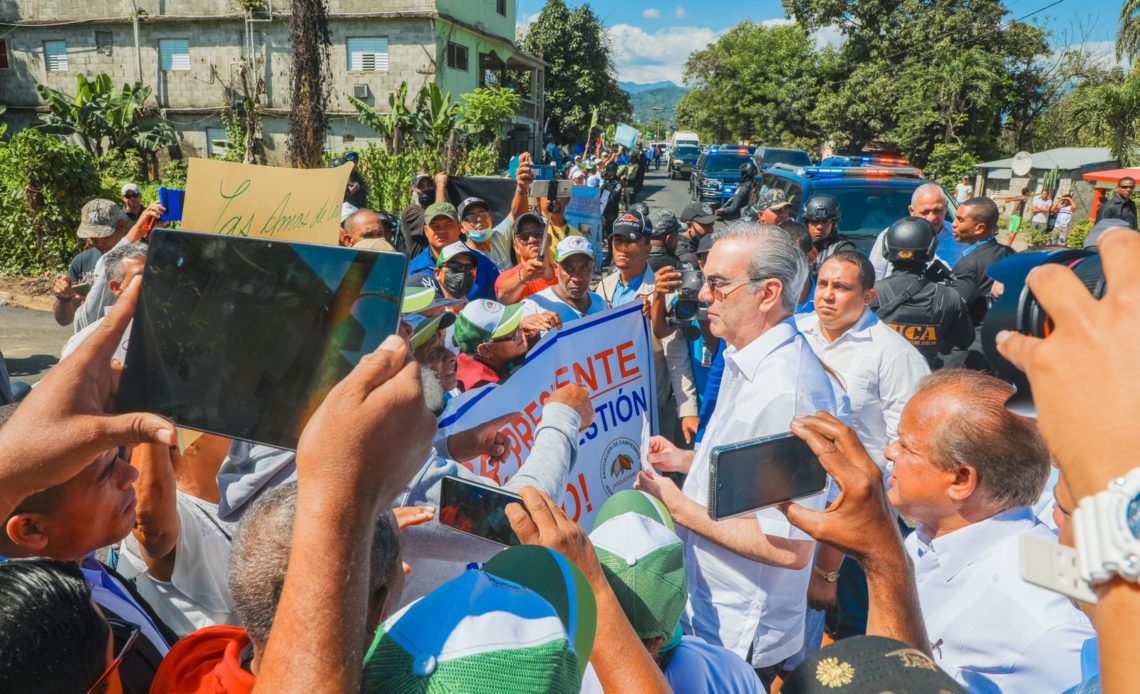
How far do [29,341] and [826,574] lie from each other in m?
9.59

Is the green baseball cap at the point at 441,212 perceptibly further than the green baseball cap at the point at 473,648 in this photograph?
Yes

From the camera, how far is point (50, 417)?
1.37 m

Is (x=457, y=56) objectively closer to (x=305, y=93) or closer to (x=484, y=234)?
(x=305, y=93)

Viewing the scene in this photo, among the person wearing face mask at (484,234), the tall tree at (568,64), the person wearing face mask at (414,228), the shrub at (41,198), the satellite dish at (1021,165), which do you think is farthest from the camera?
the tall tree at (568,64)

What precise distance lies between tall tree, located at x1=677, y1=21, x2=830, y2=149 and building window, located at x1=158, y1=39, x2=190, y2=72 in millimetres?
25350

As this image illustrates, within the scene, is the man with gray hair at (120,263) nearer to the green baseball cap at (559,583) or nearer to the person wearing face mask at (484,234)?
the green baseball cap at (559,583)

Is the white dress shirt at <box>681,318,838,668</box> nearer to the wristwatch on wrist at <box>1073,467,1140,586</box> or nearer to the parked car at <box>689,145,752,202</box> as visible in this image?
the wristwatch on wrist at <box>1073,467,1140,586</box>

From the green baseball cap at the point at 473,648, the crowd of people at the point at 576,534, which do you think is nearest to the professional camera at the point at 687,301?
the crowd of people at the point at 576,534

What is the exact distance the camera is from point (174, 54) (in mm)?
28516

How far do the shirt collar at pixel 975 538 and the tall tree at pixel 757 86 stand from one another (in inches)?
1328

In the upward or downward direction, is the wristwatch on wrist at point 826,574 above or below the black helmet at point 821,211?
below

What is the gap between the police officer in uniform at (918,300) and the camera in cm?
458

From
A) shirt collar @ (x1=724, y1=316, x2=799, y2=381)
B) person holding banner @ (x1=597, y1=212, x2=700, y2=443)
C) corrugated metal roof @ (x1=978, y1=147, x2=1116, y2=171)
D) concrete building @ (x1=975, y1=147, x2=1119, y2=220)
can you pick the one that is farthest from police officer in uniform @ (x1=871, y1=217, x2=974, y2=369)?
corrugated metal roof @ (x1=978, y1=147, x2=1116, y2=171)

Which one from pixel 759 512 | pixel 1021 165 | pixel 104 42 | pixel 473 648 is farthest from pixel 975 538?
pixel 104 42
